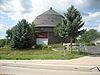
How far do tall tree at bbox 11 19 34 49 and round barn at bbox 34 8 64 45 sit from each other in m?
14.1

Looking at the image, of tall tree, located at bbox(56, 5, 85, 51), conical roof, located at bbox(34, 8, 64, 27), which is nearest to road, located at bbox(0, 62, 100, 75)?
tall tree, located at bbox(56, 5, 85, 51)

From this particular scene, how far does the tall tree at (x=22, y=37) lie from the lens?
60.2 m

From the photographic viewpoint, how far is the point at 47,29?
77875mm

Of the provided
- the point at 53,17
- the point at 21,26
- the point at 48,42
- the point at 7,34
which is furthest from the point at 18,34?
the point at 7,34

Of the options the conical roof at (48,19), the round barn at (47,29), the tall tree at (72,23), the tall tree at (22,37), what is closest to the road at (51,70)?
the tall tree at (72,23)

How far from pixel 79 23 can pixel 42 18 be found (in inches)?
1609

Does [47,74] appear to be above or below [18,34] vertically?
below

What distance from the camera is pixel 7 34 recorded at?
101812 mm

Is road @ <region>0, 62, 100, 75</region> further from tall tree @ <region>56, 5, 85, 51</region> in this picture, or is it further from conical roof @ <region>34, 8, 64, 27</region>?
conical roof @ <region>34, 8, 64, 27</region>

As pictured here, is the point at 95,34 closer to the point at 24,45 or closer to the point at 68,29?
the point at 24,45

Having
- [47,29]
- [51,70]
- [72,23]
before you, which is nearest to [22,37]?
[47,29]

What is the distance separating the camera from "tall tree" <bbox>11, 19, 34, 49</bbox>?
60.2m

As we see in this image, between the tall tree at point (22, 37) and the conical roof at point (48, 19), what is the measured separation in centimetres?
1656

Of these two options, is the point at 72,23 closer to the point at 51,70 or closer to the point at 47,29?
the point at 51,70
